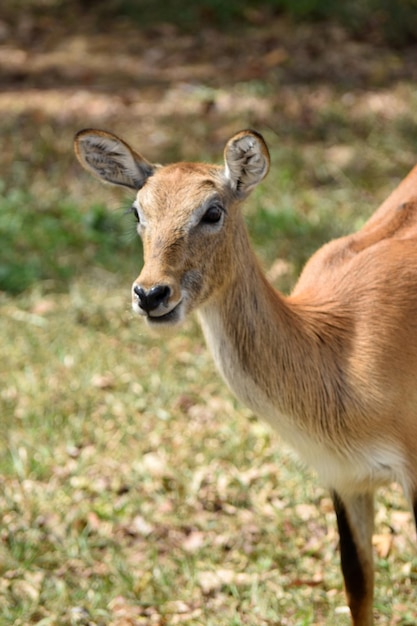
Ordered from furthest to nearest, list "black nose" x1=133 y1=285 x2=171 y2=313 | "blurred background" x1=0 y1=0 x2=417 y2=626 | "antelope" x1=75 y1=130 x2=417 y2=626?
"blurred background" x1=0 y1=0 x2=417 y2=626 < "antelope" x1=75 y1=130 x2=417 y2=626 < "black nose" x1=133 y1=285 x2=171 y2=313

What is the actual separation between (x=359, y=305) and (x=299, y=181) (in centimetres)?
438

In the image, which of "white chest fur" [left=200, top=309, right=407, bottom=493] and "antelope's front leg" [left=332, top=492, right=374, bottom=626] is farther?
"antelope's front leg" [left=332, top=492, right=374, bottom=626]

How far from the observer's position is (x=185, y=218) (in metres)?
3.76

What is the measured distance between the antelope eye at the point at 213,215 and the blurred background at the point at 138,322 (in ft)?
1.69

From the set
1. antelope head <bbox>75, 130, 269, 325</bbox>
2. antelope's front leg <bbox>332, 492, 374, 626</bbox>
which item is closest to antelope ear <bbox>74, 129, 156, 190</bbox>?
antelope head <bbox>75, 130, 269, 325</bbox>

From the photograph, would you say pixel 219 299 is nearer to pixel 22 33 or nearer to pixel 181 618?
pixel 181 618

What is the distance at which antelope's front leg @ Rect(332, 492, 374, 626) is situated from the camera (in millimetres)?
4262

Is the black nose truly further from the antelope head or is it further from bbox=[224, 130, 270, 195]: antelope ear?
bbox=[224, 130, 270, 195]: antelope ear

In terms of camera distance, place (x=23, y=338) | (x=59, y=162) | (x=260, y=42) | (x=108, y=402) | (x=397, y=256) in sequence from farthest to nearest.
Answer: (x=260, y=42) < (x=59, y=162) < (x=23, y=338) < (x=108, y=402) < (x=397, y=256)

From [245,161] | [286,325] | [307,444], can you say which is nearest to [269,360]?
[286,325]

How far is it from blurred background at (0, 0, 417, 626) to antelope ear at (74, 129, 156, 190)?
0.76 feet

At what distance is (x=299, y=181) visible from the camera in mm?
8383

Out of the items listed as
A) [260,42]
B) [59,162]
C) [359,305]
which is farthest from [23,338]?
[260,42]

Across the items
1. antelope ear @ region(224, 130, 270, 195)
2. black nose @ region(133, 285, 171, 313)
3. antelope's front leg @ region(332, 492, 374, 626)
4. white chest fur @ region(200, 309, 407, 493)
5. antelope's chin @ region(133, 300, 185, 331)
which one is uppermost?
antelope ear @ region(224, 130, 270, 195)
